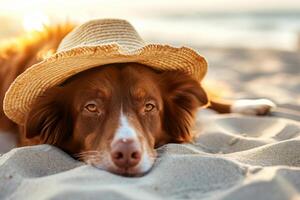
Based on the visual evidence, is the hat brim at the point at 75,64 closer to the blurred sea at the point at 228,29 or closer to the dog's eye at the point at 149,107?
the dog's eye at the point at 149,107

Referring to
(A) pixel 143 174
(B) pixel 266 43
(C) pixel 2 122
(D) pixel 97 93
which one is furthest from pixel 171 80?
(B) pixel 266 43

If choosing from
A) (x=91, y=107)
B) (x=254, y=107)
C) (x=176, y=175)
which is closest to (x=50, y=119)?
(x=91, y=107)

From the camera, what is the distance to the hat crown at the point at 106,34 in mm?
3057

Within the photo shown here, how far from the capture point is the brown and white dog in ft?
8.33

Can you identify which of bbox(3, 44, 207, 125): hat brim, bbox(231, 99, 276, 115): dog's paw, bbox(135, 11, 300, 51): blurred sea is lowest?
bbox(135, 11, 300, 51): blurred sea

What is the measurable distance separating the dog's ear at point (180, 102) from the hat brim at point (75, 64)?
7 centimetres

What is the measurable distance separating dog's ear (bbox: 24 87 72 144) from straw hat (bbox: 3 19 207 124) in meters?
0.05

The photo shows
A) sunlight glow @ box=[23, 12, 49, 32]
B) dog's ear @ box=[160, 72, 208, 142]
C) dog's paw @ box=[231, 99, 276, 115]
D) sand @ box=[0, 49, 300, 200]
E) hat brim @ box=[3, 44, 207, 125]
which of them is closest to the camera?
sand @ box=[0, 49, 300, 200]

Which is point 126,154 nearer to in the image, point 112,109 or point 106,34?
point 112,109

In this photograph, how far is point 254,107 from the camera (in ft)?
13.4

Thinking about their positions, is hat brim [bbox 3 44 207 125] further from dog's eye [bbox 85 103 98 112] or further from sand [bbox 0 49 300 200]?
sand [bbox 0 49 300 200]

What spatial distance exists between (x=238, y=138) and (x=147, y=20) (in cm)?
1151

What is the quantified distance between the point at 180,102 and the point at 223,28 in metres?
10.0

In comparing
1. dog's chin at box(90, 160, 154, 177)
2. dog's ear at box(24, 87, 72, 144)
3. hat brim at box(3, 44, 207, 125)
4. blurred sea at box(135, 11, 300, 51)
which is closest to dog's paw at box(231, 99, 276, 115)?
hat brim at box(3, 44, 207, 125)
